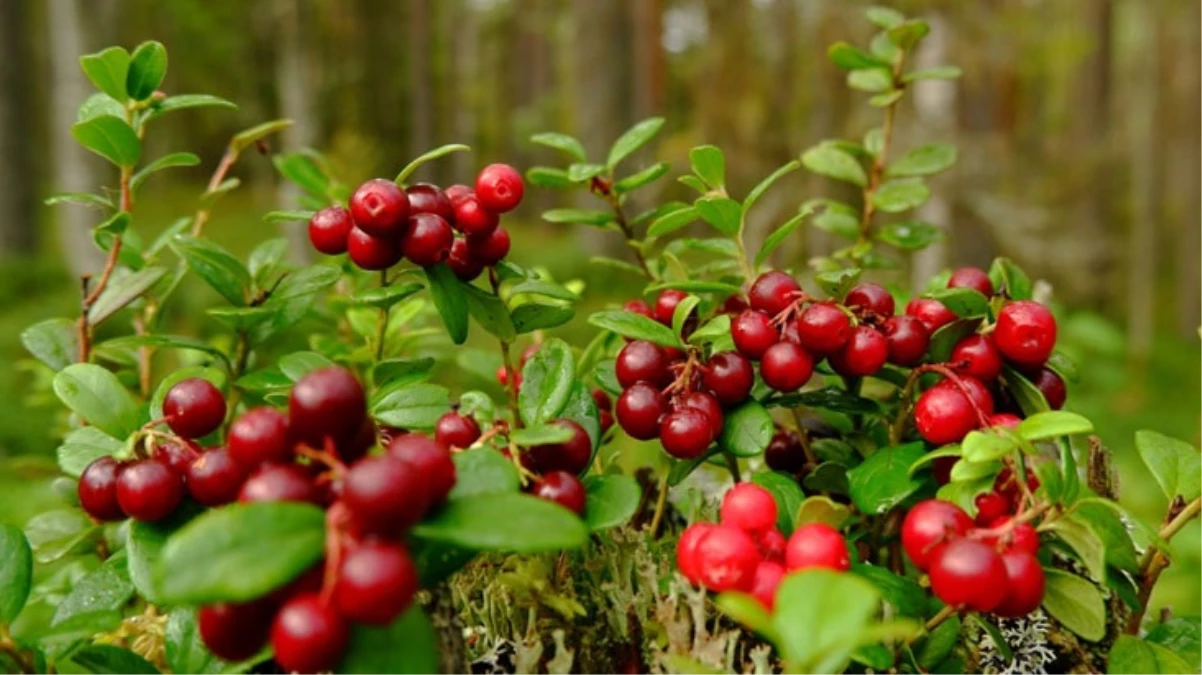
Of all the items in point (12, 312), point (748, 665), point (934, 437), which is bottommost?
point (12, 312)

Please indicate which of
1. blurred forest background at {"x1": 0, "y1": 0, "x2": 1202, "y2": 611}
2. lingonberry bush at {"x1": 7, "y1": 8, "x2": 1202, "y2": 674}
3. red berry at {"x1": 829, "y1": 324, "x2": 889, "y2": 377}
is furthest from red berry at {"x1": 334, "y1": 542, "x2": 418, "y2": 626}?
blurred forest background at {"x1": 0, "y1": 0, "x2": 1202, "y2": 611}

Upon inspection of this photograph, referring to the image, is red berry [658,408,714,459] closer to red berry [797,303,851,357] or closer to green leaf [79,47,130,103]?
red berry [797,303,851,357]

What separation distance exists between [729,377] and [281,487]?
35 centimetres

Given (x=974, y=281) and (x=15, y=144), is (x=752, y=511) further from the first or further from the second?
(x=15, y=144)

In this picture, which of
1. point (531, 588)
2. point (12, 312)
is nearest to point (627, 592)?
point (531, 588)

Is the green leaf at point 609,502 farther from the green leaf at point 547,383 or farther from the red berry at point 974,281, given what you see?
the red berry at point 974,281

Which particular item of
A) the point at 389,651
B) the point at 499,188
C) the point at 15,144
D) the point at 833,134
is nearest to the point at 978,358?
the point at 499,188

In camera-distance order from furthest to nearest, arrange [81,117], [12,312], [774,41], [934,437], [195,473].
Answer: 1. [774,41]
2. [12,312]
3. [81,117]
4. [934,437]
5. [195,473]

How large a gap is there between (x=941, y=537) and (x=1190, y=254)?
9219 mm

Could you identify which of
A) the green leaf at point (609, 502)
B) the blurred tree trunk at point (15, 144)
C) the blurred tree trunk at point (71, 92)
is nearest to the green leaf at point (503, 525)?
the green leaf at point (609, 502)

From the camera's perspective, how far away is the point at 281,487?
0.46 metres

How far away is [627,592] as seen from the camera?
0.71 metres

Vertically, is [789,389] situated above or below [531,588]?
above

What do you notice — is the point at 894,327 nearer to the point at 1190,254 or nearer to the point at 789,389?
the point at 789,389
